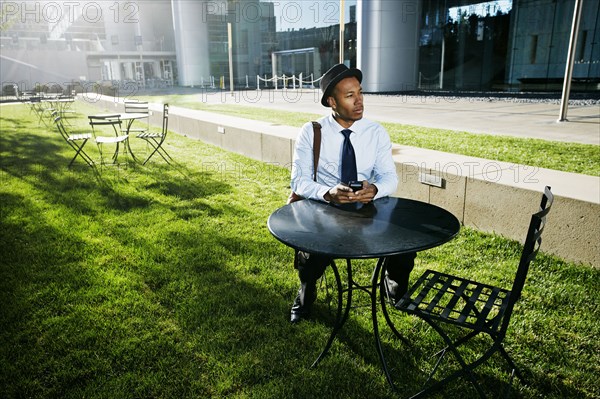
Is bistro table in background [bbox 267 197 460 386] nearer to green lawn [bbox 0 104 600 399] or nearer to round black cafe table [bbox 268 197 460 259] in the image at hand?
round black cafe table [bbox 268 197 460 259]

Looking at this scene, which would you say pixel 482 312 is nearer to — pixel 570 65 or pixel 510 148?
pixel 510 148

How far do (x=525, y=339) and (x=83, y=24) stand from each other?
223 feet

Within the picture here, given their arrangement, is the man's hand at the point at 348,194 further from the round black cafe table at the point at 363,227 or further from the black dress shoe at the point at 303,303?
the black dress shoe at the point at 303,303

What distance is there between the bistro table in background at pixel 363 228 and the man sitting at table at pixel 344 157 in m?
0.12

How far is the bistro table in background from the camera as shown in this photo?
2.11 metres

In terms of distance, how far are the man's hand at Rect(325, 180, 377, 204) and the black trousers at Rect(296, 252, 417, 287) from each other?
45 centimetres

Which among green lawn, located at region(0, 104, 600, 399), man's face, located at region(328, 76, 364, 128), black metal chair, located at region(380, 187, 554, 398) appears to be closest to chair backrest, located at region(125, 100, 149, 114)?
green lawn, located at region(0, 104, 600, 399)

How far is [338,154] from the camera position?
9.56 feet

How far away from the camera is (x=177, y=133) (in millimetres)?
12070

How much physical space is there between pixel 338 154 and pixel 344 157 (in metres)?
0.06

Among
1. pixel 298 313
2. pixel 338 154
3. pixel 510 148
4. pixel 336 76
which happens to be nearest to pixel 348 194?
pixel 338 154

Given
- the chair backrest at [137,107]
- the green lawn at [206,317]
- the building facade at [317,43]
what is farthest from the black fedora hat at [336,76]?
the chair backrest at [137,107]

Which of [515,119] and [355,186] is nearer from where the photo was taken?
[355,186]

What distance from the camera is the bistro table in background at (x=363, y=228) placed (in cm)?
211
